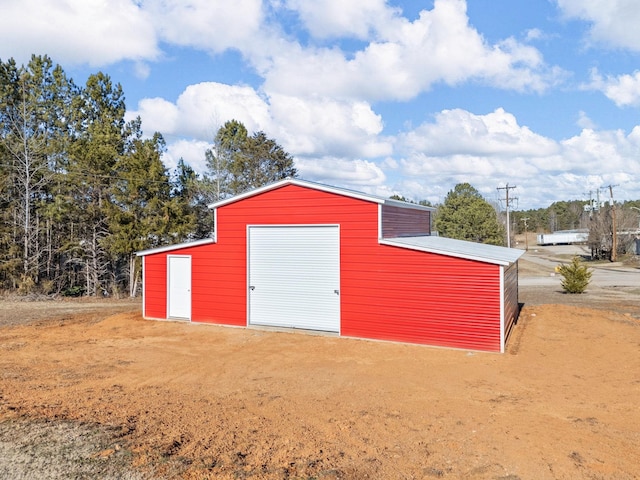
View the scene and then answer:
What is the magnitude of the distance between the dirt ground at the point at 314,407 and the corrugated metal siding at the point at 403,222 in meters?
3.33

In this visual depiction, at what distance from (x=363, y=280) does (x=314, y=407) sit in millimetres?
5515

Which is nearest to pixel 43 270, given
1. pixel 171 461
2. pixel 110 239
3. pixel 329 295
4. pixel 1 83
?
pixel 110 239

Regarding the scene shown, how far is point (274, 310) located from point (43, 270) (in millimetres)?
19913

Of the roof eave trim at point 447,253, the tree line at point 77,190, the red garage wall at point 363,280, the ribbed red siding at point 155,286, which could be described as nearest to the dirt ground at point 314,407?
the red garage wall at point 363,280

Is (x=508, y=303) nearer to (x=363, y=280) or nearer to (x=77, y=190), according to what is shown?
(x=363, y=280)

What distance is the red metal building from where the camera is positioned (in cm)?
1076

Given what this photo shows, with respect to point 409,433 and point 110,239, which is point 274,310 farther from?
point 110,239

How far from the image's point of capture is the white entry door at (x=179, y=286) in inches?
569

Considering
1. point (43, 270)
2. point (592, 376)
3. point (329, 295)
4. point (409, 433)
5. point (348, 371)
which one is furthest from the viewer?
point (43, 270)

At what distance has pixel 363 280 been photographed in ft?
39.5

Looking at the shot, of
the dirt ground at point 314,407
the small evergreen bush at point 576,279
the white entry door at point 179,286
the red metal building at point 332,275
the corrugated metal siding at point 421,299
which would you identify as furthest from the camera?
the small evergreen bush at point 576,279

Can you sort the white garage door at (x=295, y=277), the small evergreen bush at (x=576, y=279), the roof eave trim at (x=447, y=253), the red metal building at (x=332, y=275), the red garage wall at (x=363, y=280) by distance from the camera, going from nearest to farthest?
the roof eave trim at (x=447, y=253) < the red garage wall at (x=363, y=280) < the red metal building at (x=332, y=275) < the white garage door at (x=295, y=277) < the small evergreen bush at (x=576, y=279)

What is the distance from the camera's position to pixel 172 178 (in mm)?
27938

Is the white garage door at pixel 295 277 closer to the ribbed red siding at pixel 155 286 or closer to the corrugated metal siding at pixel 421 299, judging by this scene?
the corrugated metal siding at pixel 421 299
